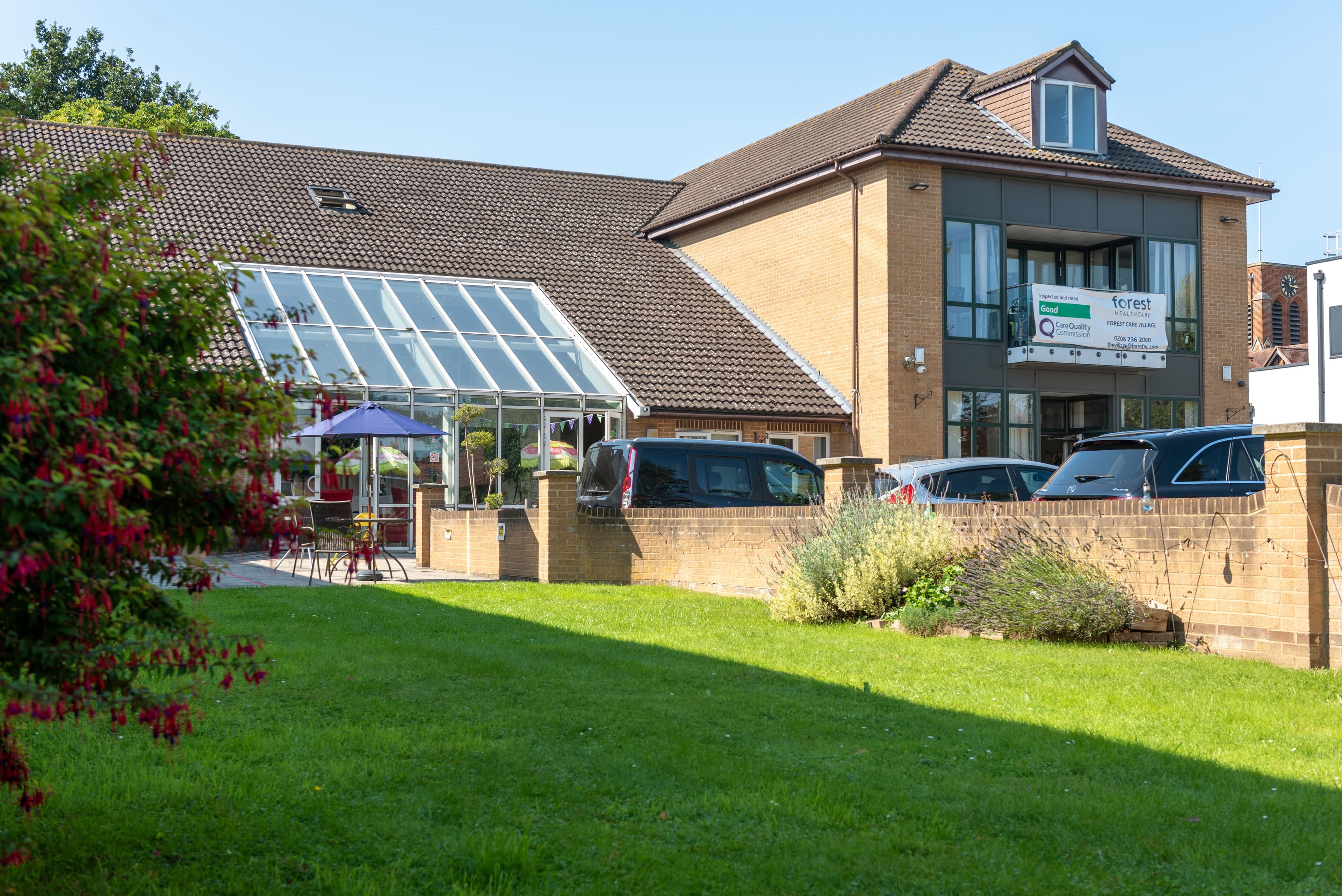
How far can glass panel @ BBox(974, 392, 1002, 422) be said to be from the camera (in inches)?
996

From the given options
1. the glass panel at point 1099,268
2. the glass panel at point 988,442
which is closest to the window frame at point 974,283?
the glass panel at point 988,442

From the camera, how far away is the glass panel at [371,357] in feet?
72.1

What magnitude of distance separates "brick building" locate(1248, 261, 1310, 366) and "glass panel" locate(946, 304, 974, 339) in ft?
155

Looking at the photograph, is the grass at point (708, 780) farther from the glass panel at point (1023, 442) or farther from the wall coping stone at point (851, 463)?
the glass panel at point (1023, 442)

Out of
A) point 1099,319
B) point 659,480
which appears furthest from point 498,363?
point 1099,319

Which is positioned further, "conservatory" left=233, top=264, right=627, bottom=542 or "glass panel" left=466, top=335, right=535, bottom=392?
"glass panel" left=466, top=335, right=535, bottom=392

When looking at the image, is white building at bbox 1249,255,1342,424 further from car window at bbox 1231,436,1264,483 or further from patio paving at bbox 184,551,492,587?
patio paving at bbox 184,551,492,587

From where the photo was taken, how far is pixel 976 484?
15.8 m

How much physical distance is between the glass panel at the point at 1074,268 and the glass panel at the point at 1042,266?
195 millimetres

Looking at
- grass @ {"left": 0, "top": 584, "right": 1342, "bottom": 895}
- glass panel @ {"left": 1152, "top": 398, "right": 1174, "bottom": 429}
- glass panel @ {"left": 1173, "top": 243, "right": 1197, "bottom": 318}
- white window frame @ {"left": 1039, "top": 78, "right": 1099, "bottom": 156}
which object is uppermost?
white window frame @ {"left": 1039, "top": 78, "right": 1099, "bottom": 156}

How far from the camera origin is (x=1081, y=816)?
16.8 ft

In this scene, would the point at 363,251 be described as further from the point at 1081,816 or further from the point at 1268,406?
the point at 1268,406

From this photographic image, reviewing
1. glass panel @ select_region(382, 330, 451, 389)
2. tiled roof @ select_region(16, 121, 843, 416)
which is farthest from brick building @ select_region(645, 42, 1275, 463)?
glass panel @ select_region(382, 330, 451, 389)

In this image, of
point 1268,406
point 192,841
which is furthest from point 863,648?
point 1268,406
